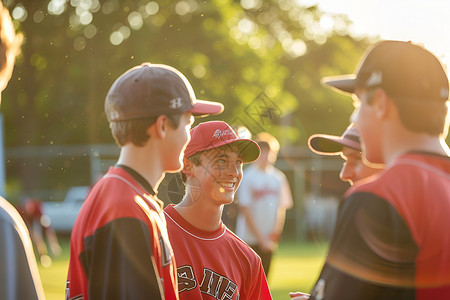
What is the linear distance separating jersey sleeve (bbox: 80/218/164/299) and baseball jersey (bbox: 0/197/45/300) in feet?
1.46

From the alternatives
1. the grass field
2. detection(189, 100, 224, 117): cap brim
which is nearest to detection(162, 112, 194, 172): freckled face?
detection(189, 100, 224, 117): cap brim


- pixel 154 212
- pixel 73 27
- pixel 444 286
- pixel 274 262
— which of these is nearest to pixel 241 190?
pixel 154 212

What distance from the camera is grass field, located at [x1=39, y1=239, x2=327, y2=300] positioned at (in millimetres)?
10156

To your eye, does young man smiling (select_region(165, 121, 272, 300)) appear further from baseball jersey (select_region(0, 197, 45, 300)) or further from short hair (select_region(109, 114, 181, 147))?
baseball jersey (select_region(0, 197, 45, 300))

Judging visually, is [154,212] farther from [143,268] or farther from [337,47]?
[337,47]

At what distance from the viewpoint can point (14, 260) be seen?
176cm

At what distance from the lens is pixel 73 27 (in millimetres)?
17188

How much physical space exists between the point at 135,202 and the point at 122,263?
0.23 m

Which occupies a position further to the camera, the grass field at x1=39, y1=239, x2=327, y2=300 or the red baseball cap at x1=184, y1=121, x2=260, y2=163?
the grass field at x1=39, y1=239, x2=327, y2=300

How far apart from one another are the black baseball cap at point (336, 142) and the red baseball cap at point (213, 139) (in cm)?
36

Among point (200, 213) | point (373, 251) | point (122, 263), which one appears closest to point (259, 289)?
point (200, 213)

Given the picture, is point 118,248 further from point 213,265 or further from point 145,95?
point 213,265

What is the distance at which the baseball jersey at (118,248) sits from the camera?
2232 mm

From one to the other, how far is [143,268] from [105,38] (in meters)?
15.7
